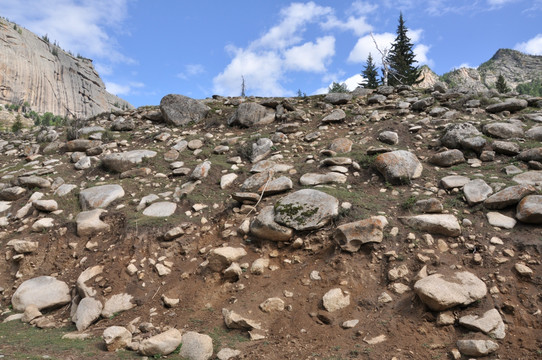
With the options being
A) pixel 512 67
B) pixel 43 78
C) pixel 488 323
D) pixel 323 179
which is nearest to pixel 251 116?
pixel 323 179

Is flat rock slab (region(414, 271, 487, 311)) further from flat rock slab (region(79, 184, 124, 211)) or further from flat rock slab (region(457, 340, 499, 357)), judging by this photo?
flat rock slab (region(79, 184, 124, 211))

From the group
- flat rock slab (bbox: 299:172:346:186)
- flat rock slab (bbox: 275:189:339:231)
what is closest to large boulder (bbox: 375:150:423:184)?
flat rock slab (bbox: 299:172:346:186)

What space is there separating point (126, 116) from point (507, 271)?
43.9ft

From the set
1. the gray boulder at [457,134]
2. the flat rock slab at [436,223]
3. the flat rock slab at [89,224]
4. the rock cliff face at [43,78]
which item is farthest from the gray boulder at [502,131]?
the rock cliff face at [43,78]

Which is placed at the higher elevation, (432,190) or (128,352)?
(432,190)

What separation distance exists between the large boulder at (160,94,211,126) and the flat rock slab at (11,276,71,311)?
23.4 feet

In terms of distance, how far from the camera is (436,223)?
4.84 meters

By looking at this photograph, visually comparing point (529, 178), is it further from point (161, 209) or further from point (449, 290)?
point (161, 209)

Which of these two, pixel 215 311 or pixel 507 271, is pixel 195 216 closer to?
pixel 215 311

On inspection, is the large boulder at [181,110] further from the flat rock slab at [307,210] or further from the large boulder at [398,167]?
the large boulder at [398,167]

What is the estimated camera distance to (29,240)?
20.4 feet

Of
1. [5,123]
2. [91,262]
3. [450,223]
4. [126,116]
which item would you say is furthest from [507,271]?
[5,123]

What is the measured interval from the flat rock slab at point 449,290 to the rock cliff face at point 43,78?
98297 millimetres

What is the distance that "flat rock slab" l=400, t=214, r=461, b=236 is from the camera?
15.6 ft
